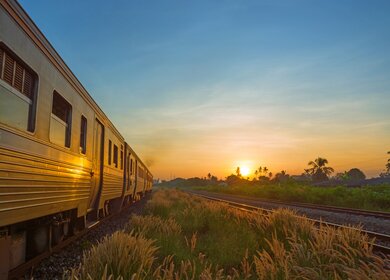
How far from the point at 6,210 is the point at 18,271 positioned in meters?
1.60

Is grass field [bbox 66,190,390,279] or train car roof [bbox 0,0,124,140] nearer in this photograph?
grass field [bbox 66,190,390,279]

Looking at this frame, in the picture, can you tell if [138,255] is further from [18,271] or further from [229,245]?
[229,245]

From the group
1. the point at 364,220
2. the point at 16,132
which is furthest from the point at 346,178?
the point at 16,132

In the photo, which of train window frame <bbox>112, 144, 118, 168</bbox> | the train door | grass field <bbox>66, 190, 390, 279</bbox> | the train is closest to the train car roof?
the train

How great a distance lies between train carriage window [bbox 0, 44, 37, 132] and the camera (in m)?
4.33

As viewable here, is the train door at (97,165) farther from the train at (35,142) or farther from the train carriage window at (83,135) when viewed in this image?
the train carriage window at (83,135)

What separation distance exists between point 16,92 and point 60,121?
1.95m

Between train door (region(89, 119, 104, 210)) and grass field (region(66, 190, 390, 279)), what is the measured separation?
1.22 meters

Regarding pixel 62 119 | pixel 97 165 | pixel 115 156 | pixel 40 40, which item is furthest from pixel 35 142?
pixel 115 156

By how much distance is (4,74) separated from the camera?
14.5ft

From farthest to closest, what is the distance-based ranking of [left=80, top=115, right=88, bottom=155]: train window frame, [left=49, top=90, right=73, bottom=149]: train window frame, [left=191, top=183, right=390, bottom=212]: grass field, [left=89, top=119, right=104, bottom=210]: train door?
[left=191, top=183, right=390, bottom=212]: grass field, [left=89, top=119, right=104, bottom=210]: train door, [left=80, top=115, right=88, bottom=155]: train window frame, [left=49, top=90, right=73, bottom=149]: train window frame

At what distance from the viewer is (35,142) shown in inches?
201

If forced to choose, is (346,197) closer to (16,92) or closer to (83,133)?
(83,133)

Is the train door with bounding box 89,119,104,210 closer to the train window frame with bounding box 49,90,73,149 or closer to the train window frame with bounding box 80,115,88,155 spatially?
the train window frame with bounding box 80,115,88,155
